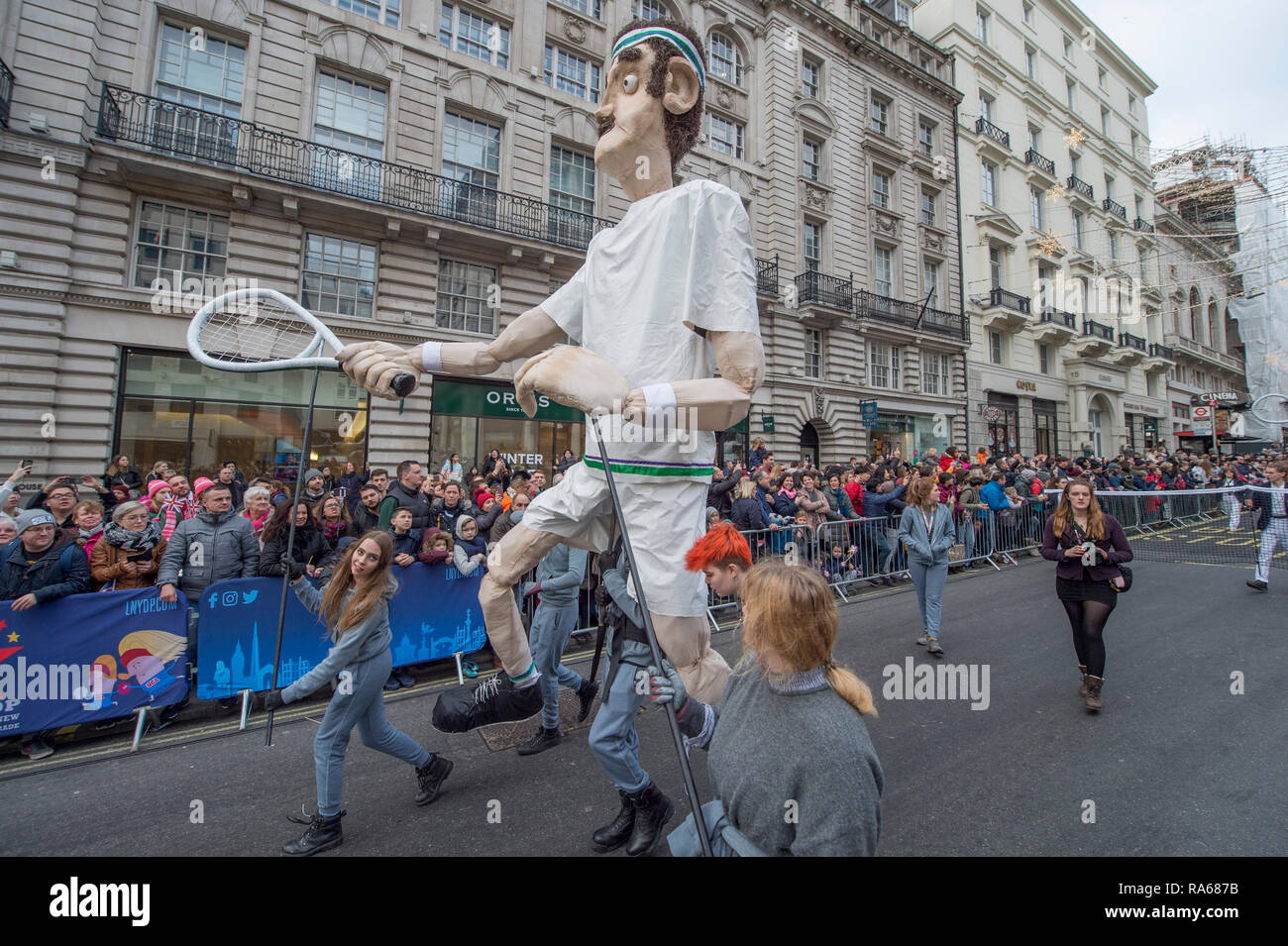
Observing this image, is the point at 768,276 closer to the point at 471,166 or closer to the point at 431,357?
the point at 471,166

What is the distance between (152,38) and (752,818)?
632 inches

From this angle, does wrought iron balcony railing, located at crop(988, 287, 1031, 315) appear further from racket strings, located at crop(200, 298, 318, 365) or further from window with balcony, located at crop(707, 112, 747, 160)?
racket strings, located at crop(200, 298, 318, 365)

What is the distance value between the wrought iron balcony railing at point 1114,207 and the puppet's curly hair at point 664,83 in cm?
3934

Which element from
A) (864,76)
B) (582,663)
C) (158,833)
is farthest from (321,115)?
(864,76)

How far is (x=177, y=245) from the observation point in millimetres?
10594

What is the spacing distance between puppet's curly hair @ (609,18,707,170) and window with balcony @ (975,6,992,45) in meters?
32.5

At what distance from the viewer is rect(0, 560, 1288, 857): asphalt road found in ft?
8.30

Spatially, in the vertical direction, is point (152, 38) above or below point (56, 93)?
above

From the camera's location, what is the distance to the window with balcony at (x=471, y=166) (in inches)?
514

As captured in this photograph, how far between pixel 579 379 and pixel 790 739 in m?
1.26

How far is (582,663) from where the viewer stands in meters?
5.18

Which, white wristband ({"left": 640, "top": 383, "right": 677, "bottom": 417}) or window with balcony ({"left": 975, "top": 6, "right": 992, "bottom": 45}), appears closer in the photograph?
white wristband ({"left": 640, "top": 383, "right": 677, "bottom": 417})

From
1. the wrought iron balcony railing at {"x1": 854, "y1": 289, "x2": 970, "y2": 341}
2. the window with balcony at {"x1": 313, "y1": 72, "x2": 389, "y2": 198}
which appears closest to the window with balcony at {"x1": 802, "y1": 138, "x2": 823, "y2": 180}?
the wrought iron balcony railing at {"x1": 854, "y1": 289, "x2": 970, "y2": 341}
